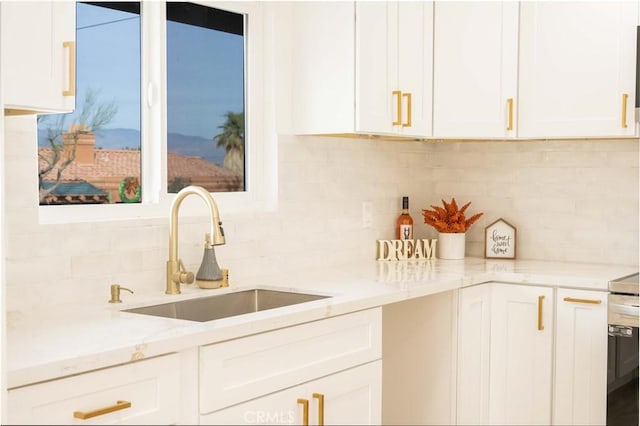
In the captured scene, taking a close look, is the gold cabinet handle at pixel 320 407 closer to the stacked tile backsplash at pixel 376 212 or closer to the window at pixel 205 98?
the stacked tile backsplash at pixel 376 212

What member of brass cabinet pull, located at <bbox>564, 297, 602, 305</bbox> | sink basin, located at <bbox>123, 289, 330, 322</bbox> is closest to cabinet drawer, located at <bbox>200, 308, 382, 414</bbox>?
sink basin, located at <bbox>123, 289, 330, 322</bbox>

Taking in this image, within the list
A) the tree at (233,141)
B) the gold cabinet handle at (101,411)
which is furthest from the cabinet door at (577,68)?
the gold cabinet handle at (101,411)

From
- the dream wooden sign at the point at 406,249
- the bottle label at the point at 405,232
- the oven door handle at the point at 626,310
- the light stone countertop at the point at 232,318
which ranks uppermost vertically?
the bottle label at the point at 405,232

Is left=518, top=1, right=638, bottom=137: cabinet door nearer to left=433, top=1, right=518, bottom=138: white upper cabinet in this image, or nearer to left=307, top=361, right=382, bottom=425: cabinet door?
left=433, top=1, right=518, bottom=138: white upper cabinet

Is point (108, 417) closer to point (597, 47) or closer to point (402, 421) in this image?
point (402, 421)

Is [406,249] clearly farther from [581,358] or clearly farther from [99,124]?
[99,124]

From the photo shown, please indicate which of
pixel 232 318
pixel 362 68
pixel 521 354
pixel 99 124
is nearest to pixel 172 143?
pixel 99 124

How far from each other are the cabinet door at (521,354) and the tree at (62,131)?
66.8 inches

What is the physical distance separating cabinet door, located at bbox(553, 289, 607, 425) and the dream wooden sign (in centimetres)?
79

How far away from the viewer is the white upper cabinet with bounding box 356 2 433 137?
3.27 meters

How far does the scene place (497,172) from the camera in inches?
159

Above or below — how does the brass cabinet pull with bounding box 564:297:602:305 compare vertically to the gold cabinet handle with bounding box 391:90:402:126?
below

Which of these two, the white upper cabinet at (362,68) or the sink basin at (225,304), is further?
the white upper cabinet at (362,68)

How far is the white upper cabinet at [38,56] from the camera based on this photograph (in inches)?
80.4
